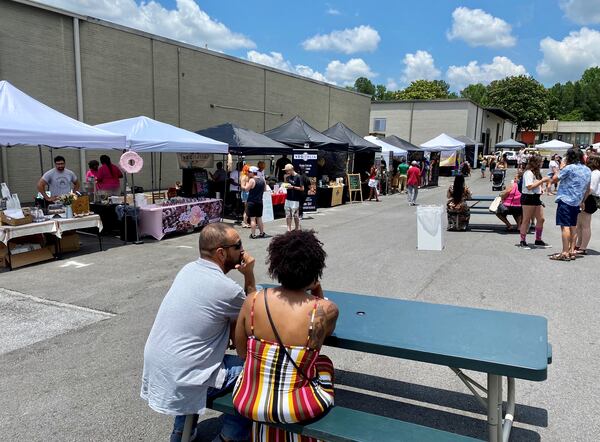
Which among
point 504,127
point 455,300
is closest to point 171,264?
point 455,300

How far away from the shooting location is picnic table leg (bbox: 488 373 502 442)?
8.58 ft

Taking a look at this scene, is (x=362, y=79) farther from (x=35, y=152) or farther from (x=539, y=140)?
(x=35, y=152)

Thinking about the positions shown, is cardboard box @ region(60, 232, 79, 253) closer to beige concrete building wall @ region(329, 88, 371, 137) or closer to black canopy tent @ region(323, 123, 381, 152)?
black canopy tent @ region(323, 123, 381, 152)

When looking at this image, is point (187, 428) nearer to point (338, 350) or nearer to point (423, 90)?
point (338, 350)

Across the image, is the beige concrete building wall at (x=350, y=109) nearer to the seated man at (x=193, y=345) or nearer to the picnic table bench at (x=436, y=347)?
the picnic table bench at (x=436, y=347)

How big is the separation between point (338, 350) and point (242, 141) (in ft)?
30.6

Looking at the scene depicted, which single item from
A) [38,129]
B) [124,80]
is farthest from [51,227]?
[124,80]

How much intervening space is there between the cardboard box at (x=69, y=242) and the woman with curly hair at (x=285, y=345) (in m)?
7.20

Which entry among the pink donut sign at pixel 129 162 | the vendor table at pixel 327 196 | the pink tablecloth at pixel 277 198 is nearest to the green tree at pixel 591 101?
the vendor table at pixel 327 196

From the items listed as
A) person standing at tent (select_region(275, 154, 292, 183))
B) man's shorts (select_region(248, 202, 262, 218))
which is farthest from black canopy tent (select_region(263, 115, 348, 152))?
man's shorts (select_region(248, 202, 262, 218))

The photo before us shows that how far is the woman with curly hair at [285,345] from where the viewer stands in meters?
2.29

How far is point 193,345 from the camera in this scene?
8.14 feet

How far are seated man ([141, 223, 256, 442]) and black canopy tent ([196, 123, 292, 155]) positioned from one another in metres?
10.3

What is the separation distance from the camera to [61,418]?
3.23m
